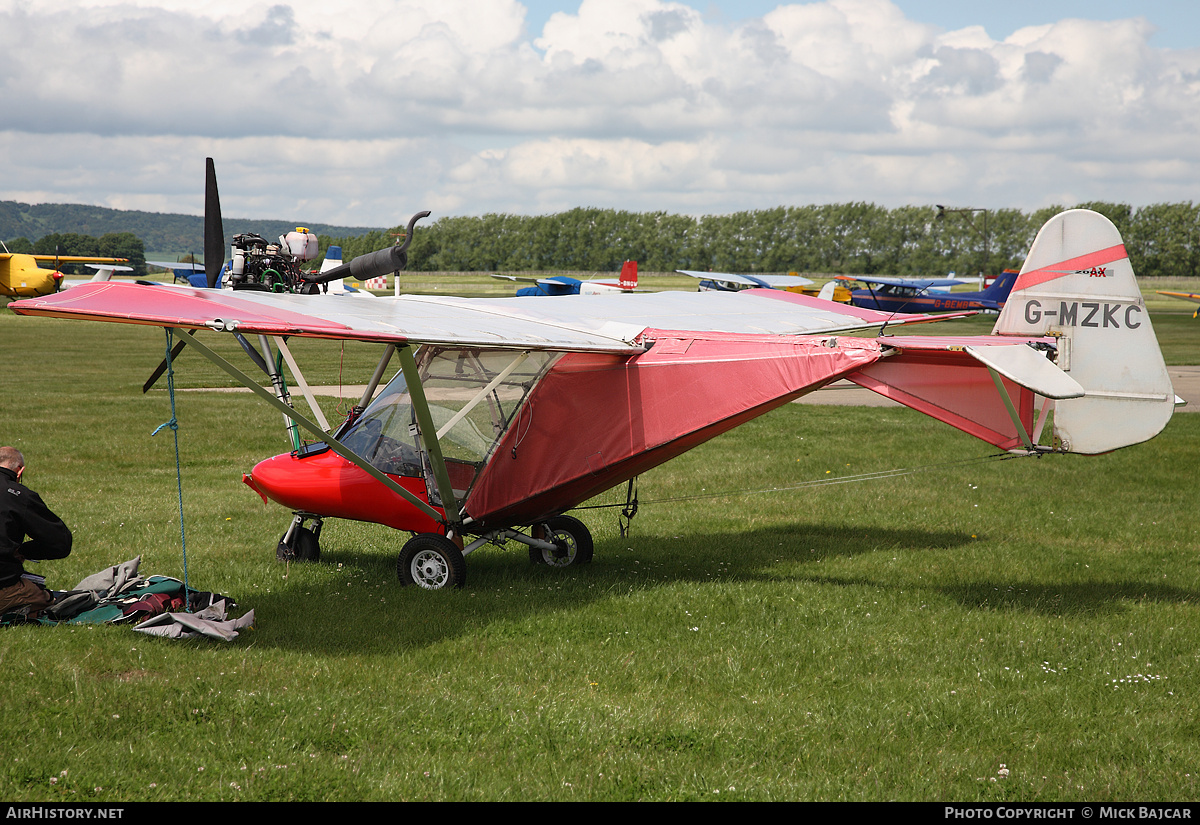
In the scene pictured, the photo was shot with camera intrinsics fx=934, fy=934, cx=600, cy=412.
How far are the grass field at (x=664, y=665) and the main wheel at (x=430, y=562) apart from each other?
0.76 feet

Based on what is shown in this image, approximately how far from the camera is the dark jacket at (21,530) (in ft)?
21.5

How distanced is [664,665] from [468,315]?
4004mm

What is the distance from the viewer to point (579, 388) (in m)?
8.59

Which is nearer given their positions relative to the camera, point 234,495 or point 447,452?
point 447,452

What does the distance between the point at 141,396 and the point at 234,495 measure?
12398mm

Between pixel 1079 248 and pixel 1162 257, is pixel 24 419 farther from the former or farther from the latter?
pixel 1162 257

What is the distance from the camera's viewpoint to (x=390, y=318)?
7.85 meters

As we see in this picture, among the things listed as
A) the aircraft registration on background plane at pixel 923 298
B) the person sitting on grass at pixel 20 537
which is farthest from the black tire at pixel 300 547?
the aircraft registration on background plane at pixel 923 298

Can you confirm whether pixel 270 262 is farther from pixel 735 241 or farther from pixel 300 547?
pixel 735 241

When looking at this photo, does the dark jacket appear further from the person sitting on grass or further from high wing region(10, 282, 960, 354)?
high wing region(10, 282, 960, 354)

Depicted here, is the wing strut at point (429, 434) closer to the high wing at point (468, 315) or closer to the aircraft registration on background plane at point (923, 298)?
the high wing at point (468, 315)

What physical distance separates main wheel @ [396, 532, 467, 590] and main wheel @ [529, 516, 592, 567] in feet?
4.14
